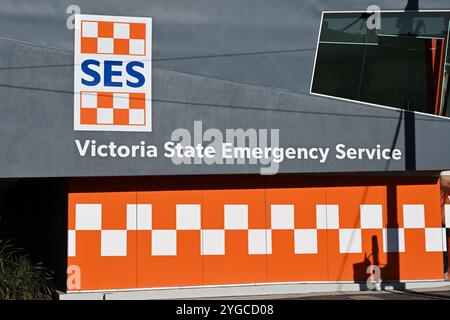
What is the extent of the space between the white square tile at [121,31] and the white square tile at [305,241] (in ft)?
19.8

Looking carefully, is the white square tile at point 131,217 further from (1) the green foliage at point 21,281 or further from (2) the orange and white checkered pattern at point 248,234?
(1) the green foliage at point 21,281

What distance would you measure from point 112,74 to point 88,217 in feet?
10.6

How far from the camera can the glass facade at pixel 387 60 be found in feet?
55.4

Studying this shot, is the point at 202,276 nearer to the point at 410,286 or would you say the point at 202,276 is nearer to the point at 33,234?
the point at 410,286

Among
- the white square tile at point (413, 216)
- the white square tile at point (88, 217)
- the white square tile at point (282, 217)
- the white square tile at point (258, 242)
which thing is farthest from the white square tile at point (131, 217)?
the white square tile at point (413, 216)

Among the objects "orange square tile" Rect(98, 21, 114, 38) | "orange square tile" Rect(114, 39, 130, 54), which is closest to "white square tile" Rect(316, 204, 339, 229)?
"orange square tile" Rect(114, 39, 130, 54)

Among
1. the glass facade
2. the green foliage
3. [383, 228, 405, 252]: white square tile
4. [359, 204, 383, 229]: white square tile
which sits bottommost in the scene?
the green foliage

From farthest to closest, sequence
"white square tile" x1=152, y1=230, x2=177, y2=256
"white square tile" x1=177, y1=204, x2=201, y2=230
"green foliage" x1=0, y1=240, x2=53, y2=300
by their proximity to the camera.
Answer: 1. "white square tile" x1=177, y1=204, x2=201, y2=230
2. "white square tile" x1=152, y1=230, x2=177, y2=256
3. "green foliage" x1=0, y1=240, x2=53, y2=300

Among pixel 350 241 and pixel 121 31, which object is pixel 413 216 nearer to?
pixel 350 241

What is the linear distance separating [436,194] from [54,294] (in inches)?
369

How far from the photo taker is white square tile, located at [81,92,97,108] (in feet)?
50.4

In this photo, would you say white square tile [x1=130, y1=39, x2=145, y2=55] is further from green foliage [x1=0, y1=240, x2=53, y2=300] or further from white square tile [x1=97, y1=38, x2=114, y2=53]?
green foliage [x1=0, y1=240, x2=53, y2=300]

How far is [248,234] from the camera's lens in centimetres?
1691

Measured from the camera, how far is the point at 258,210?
1700 centimetres
